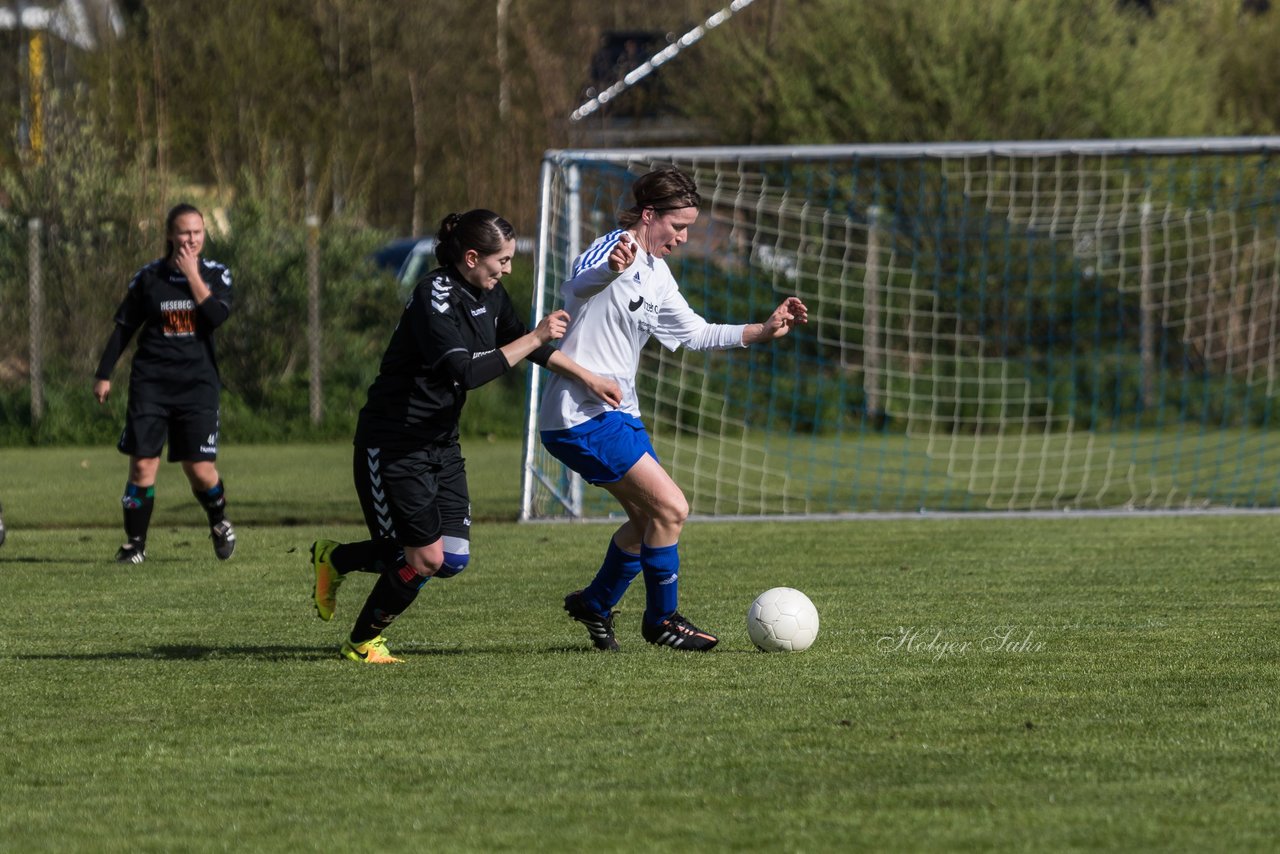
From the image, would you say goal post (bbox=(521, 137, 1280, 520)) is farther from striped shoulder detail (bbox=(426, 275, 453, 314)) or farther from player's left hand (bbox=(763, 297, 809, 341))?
striped shoulder detail (bbox=(426, 275, 453, 314))

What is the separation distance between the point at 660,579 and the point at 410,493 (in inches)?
40.9

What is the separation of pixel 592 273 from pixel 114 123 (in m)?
16.3

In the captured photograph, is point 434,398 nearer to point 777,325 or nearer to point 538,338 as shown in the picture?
point 538,338

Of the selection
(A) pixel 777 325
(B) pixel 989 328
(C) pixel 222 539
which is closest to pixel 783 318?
(A) pixel 777 325

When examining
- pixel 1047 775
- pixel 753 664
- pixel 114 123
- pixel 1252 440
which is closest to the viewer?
pixel 1047 775

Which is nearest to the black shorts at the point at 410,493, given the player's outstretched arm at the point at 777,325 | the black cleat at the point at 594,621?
the black cleat at the point at 594,621

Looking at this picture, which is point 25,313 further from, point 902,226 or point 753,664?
point 753,664

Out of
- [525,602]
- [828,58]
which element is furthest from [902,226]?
[525,602]

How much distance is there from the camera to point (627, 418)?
22.8 ft

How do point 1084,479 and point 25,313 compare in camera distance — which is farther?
point 25,313

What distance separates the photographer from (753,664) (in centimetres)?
665

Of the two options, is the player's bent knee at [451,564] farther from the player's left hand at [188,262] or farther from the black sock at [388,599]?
the player's left hand at [188,262]

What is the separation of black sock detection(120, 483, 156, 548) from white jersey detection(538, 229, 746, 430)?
395 cm

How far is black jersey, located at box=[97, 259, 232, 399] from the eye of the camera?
1005 cm
